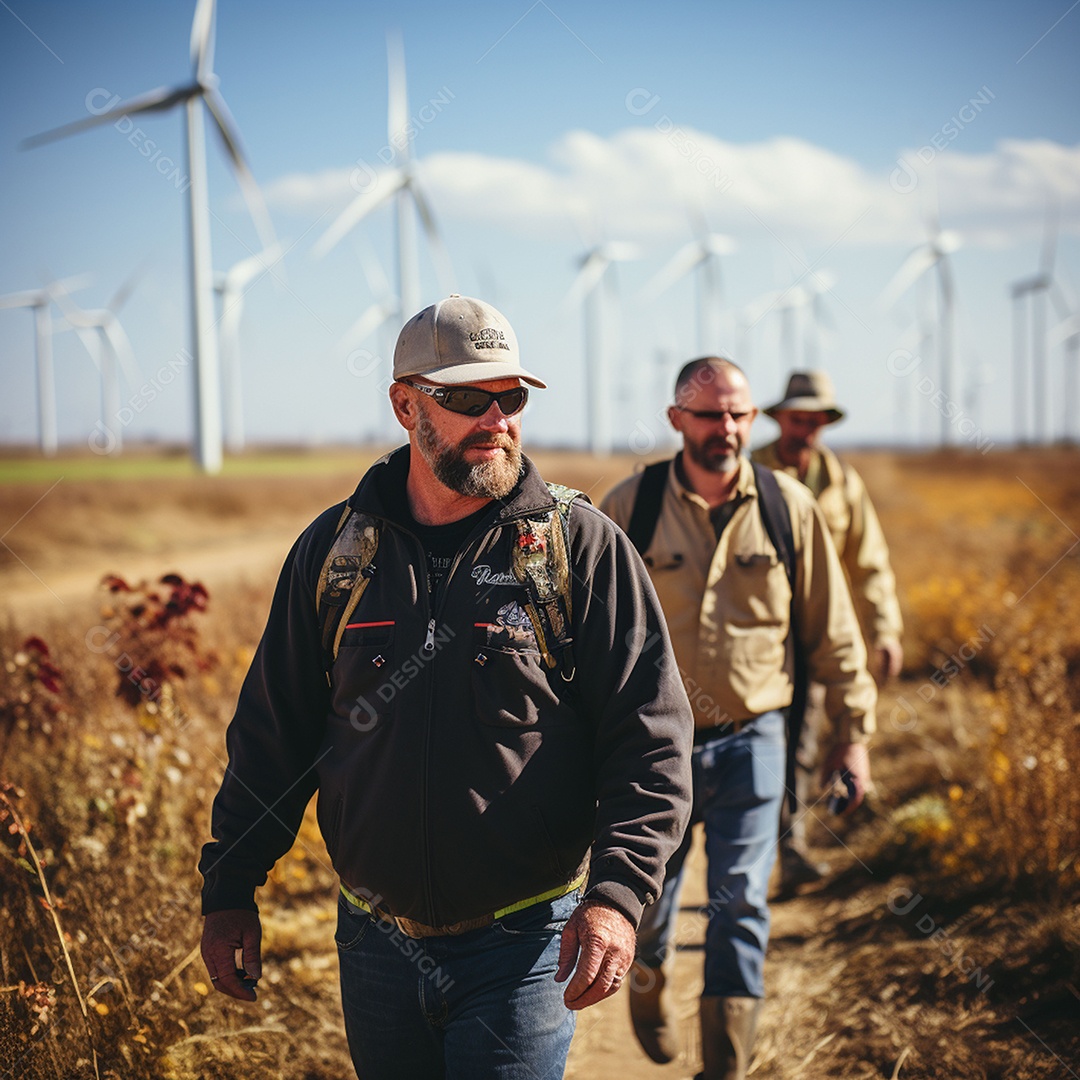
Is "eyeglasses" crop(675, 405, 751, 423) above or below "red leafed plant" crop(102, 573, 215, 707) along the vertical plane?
above

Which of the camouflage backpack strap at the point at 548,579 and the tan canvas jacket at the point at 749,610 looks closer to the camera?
the camouflage backpack strap at the point at 548,579

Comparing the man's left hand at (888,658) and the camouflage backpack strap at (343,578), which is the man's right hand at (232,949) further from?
the man's left hand at (888,658)

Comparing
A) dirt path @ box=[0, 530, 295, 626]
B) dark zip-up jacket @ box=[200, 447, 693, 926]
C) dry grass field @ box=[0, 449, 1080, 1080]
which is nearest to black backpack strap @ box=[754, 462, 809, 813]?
dry grass field @ box=[0, 449, 1080, 1080]

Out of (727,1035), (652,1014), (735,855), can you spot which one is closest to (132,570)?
(652,1014)

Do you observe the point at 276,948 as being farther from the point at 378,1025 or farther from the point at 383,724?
the point at 383,724

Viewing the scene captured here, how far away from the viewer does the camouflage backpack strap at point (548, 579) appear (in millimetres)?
2438

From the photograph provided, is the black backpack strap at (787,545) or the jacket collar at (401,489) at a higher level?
the jacket collar at (401,489)

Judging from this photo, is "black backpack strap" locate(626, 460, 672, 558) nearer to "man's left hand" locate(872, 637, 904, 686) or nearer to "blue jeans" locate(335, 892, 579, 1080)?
"blue jeans" locate(335, 892, 579, 1080)

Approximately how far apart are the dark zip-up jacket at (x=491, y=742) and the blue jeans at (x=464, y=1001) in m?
0.07

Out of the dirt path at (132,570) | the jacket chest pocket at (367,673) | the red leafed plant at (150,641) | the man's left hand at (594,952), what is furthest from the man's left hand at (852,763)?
the dirt path at (132,570)

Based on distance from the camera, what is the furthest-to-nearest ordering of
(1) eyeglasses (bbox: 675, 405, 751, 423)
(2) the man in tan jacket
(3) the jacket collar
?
(1) eyeglasses (bbox: 675, 405, 751, 423) → (2) the man in tan jacket → (3) the jacket collar

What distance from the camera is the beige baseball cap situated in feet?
8.49

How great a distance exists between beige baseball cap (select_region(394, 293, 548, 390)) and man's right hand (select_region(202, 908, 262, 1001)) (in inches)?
56.3

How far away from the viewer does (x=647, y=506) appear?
420cm
